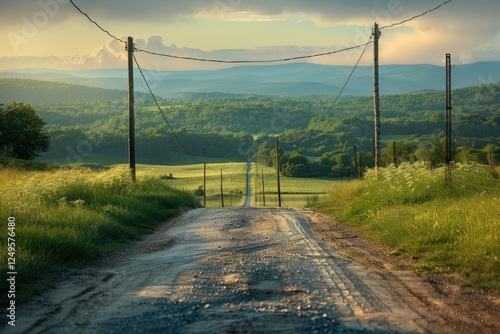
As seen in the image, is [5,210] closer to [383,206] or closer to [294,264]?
[294,264]

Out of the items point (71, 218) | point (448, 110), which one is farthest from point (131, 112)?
point (448, 110)

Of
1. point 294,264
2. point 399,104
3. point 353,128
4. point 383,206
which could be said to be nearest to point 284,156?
point 353,128

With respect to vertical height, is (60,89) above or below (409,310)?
above

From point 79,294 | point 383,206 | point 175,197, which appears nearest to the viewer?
point 79,294

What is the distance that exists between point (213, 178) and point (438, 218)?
273 ft

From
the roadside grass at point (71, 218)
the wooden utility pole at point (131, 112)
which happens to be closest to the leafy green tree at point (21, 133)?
the wooden utility pole at point (131, 112)

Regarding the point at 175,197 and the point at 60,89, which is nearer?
the point at 175,197

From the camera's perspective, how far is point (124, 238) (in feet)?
46.8

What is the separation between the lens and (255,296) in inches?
303

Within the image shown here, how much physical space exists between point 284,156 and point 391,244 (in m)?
88.0

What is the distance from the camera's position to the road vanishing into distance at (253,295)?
6.45 metres

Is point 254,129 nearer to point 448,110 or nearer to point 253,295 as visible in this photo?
point 448,110

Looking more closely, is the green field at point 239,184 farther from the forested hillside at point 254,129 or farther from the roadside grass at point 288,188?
the forested hillside at point 254,129

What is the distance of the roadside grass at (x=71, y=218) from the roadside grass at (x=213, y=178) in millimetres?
47344
